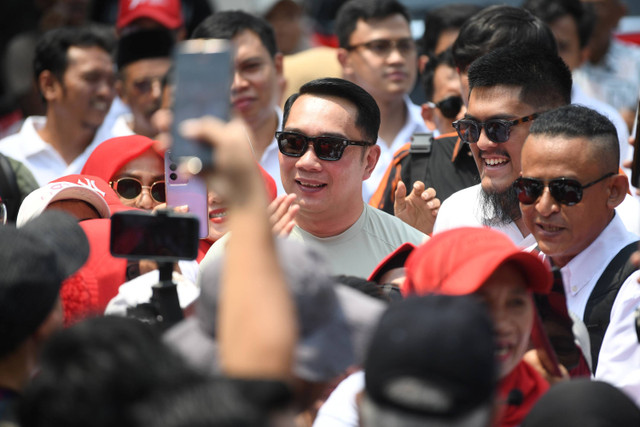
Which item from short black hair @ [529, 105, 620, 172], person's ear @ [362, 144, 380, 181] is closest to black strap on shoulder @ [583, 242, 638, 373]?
short black hair @ [529, 105, 620, 172]

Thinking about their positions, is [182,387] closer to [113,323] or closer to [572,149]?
[113,323]

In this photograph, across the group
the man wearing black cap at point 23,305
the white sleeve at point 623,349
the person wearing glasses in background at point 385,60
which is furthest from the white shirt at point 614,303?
the person wearing glasses in background at point 385,60

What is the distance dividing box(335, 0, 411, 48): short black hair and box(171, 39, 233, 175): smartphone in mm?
4483

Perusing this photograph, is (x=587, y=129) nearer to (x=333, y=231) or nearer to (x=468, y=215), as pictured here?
(x=468, y=215)

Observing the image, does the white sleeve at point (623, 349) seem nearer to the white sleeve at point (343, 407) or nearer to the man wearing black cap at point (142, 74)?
the white sleeve at point (343, 407)

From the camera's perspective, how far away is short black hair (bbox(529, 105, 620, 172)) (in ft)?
12.1

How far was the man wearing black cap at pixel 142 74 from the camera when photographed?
636cm

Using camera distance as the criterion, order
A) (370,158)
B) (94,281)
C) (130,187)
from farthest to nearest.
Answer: (130,187), (370,158), (94,281)

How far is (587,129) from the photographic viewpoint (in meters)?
3.70

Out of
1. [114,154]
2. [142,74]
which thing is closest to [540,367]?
[114,154]

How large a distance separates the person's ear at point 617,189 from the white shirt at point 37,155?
140 inches

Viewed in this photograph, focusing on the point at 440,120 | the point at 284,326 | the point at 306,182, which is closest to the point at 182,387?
the point at 284,326

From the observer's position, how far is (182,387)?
1.68m

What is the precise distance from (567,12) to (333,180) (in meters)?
3.29
